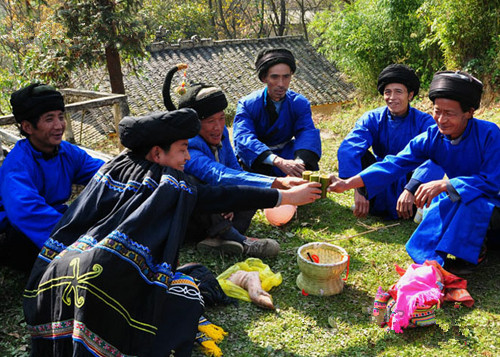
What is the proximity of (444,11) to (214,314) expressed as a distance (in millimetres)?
8749

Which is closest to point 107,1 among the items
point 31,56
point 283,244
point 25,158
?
point 31,56

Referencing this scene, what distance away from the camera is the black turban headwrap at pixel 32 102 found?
340 cm

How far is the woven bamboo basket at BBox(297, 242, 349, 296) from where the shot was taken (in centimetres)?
327

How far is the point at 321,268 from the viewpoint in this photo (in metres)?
3.25

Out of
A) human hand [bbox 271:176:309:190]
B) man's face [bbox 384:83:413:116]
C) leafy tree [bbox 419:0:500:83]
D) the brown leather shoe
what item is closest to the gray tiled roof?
leafy tree [bbox 419:0:500:83]

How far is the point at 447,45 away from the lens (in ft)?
31.0

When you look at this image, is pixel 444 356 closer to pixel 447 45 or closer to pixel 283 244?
pixel 283 244

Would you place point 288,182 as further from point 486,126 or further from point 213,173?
point 486,126

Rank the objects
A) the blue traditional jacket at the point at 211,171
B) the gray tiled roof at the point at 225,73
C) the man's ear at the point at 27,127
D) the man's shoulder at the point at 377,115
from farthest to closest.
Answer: the gray tiled roof at the point at 225,73
the man's shoulder at the point at 377,115
the blue traditional jacket at the point at 211,171
the man's ear at the point at 27,127

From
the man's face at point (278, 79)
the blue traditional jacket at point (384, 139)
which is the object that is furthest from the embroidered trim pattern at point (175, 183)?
the man's face at point (278, 79)

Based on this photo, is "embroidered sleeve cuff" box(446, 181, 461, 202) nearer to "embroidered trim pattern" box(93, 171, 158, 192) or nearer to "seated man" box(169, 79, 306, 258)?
"seated man" box(169, 79, 306, 258)

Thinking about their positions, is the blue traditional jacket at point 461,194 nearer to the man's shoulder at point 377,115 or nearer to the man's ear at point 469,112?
the man's ear at point 469,112

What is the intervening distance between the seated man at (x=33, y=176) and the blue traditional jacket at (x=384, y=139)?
2860 millimetres

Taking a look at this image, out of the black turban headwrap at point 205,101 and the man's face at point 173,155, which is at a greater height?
the black turban headwrap at point 205,101
